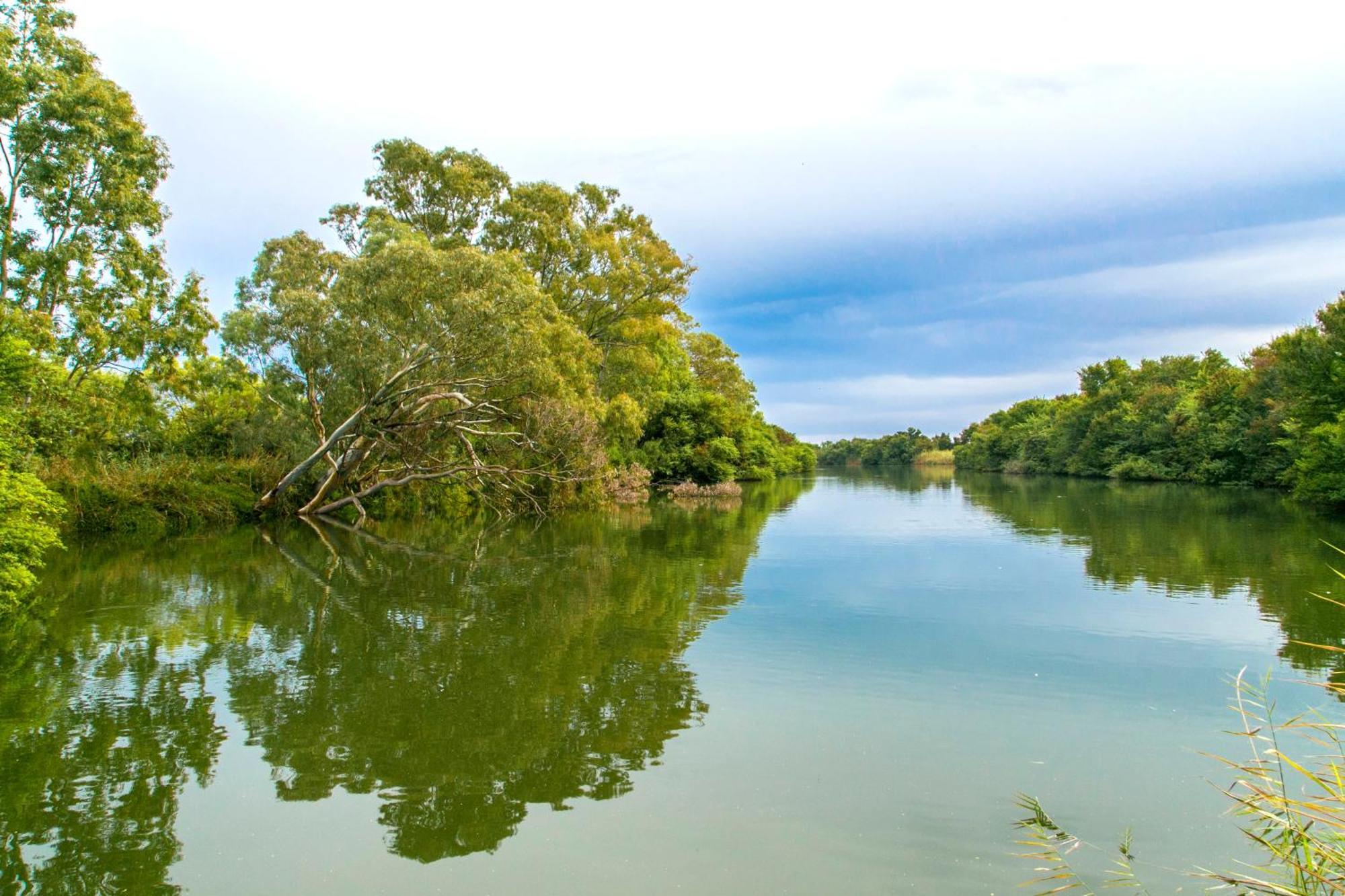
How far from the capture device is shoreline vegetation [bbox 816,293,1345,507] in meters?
30.4

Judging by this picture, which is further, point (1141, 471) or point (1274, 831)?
point (1141, 471)

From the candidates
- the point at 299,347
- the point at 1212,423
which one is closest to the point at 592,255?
the point at 299,347

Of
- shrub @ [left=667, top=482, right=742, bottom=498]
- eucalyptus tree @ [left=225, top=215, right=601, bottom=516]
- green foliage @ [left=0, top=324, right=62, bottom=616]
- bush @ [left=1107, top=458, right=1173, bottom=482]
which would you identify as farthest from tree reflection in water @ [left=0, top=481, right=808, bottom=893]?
bush @ [left=1107, top=458, right=1173, bottom=482]

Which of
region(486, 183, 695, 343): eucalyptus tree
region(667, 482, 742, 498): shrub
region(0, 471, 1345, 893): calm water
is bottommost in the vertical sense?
region(0, 471, 1345, 893): calm water

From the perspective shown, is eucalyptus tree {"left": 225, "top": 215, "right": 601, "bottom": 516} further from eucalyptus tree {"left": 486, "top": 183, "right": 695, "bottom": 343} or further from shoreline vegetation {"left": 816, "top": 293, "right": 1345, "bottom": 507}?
shoreline vegetation {"left": 816, "top": 293, "right": 1345, "bottom": 507}

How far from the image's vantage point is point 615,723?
21.7 feet

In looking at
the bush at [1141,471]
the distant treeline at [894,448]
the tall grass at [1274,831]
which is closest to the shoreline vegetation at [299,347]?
the tall grass at [1274,831]

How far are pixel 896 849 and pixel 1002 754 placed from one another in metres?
1.79

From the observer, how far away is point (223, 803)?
5.12m

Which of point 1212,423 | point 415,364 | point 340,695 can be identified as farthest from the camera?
point 1212,423

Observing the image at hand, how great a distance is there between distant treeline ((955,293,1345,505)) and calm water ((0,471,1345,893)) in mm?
22376

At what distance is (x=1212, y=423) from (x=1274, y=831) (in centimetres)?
5667

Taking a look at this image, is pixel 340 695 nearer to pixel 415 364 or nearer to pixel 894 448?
pixel 415 364

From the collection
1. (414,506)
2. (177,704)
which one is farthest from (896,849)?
(414,506)
